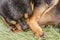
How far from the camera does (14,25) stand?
6.06ft

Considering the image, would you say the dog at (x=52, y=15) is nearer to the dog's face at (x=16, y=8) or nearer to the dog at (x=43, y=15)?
the dog at (x=43, y=15)

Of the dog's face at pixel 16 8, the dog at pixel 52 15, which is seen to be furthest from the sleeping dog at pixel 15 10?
the dog at pixel 52 15

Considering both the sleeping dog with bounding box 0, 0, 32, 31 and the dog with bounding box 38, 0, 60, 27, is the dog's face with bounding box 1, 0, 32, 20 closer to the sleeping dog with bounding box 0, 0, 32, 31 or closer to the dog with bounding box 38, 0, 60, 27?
the sleeping dog with bounding box 0, 0, 32, 31

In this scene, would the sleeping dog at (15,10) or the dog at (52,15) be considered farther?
the dog at (52,15)

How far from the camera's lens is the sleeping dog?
1.71 m

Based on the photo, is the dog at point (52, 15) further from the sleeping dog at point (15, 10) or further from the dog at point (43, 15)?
the sleeping dog at point (15, 10)

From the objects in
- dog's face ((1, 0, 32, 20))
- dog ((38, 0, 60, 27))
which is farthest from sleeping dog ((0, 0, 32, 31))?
dog ((38, 0, 60, 27))

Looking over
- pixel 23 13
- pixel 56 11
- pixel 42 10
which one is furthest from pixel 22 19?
pixel 56 11

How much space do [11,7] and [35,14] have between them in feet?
0.79

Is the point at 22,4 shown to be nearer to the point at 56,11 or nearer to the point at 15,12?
the point at 15,12

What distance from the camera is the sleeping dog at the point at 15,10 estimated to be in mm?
1708

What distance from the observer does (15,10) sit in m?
1.72

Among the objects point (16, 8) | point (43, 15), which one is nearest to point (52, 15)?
point (43, 15)

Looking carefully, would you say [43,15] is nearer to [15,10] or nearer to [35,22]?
[35,22]
